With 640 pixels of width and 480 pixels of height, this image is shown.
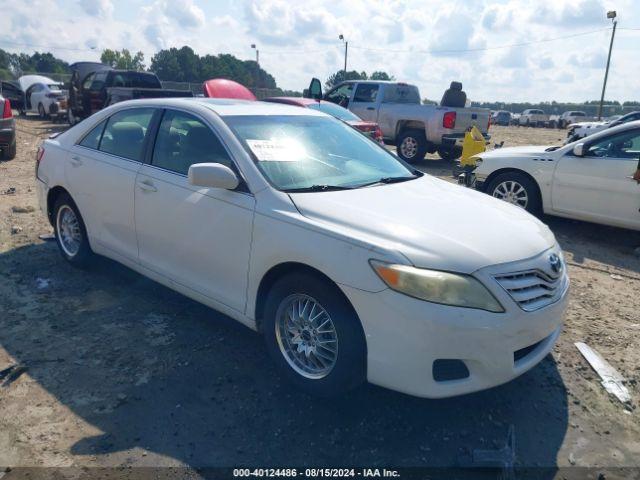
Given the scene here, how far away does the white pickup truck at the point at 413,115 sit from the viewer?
41.1ft

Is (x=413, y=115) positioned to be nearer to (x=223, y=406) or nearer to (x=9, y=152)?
(x=9, y=152)

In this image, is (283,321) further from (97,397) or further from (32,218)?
(32,218)

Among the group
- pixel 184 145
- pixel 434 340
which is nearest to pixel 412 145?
pixel 184 145

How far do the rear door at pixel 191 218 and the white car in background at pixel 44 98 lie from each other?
19.2 meters

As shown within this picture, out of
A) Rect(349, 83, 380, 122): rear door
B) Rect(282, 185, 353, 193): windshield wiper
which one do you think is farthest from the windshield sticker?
Rect(349, 83, 380, 122): rear door

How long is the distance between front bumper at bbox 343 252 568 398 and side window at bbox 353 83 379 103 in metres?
12.0

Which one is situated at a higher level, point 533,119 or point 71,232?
point 533,119

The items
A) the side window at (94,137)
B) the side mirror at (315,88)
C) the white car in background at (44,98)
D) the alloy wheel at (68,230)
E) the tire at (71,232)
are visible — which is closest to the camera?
the side window at (94,137)

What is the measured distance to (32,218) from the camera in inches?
276

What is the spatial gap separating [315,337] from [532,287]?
4.12 ft

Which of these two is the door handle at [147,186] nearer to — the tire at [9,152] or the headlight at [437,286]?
the headlight at [437,286]

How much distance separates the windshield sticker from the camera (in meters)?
3.56

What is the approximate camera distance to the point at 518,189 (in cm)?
743

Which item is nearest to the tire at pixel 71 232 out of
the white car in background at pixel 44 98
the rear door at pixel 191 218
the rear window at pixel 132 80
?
the rear door at pixel 191 218
